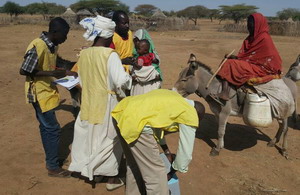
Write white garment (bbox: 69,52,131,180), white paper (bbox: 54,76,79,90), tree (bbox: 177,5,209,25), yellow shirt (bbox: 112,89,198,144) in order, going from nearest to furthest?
yellow shirt (bbox: 112,89,198,144) → white garment (bbox: 69,52,131,180) → white paper (bbox: 54,76,79,90) → tree (bbox: 177,5,209,25)

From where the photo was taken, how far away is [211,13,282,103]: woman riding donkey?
15.0 feet

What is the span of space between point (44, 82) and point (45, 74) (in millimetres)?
170

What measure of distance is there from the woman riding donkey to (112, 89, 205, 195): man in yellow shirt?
2.22m

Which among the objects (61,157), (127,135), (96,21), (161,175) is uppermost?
(96,21)

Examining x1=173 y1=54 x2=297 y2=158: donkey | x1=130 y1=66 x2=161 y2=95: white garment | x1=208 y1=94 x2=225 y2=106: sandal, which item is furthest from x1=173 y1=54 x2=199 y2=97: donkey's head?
x1=130 y1=66 x2=161 y2=95: white garment

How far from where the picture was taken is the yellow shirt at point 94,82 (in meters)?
3.19

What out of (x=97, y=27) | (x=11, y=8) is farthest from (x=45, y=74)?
(x=11, y=8)

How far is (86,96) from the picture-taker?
11.1ft

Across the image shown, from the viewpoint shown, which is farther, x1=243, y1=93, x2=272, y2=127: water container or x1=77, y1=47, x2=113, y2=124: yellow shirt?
x1=243, y1=93, x2=272, y2=127: water container

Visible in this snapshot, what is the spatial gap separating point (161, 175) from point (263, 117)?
2.51m

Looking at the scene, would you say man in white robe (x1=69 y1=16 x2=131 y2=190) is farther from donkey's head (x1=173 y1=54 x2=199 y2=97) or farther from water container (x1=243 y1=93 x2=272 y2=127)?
water container (x1=243 y1=93 x2=272 y2=127)

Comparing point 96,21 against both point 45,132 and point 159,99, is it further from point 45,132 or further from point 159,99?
point 45,132

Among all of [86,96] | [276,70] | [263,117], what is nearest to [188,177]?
[263,117]

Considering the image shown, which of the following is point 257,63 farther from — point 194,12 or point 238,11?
point 194,12
